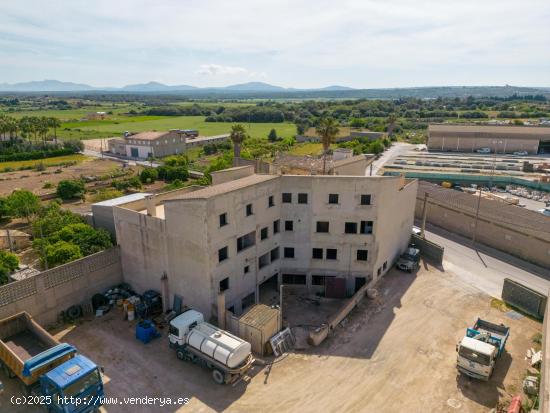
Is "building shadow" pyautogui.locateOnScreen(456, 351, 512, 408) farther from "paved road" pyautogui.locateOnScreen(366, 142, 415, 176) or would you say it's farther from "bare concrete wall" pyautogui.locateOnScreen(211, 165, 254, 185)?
"paved road" pyautogui.locateOnScreen(366, 142, 415, 176)

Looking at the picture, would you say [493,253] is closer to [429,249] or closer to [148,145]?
[429,249]

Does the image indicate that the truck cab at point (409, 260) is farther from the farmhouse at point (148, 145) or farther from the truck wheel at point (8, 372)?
the farmhouse at point (148, 145)

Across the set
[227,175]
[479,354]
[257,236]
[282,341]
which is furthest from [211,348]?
[227,175]

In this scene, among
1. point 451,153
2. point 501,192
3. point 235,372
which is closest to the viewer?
point 235,372

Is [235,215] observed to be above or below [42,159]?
above

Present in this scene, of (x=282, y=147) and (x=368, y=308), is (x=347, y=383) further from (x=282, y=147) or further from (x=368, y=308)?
(x=282, y=147)

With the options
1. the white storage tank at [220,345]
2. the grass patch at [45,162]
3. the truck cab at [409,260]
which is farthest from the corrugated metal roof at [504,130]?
the white storage tank at [220,345]

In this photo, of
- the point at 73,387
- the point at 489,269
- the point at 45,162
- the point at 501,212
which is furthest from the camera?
the point at 45,162

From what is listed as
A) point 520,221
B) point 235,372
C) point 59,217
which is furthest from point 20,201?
point 520,221
